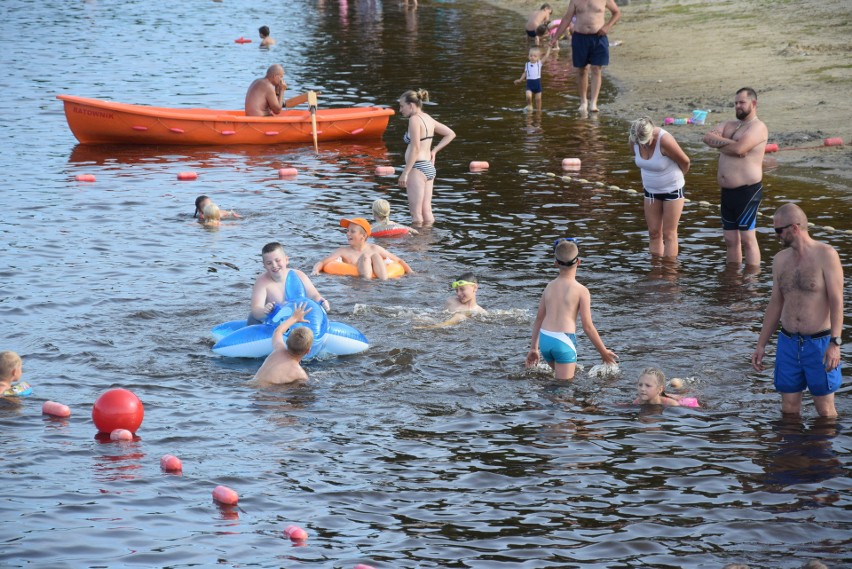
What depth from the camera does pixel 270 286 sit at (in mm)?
12133

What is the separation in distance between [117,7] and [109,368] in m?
43.4

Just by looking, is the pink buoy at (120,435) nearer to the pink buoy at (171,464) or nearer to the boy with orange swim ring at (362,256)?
the pink buoy at (171,464)

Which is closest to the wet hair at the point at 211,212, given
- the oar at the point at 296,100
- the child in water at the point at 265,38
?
the oar at the point at 296,100

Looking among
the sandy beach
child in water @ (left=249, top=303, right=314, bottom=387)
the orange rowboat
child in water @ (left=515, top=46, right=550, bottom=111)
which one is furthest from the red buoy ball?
child in water @ (left=515, top=46, right=550, bottom=111)

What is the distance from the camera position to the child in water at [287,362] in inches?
430

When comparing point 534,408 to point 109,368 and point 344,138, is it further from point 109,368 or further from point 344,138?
point 344,138

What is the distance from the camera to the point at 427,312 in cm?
1332

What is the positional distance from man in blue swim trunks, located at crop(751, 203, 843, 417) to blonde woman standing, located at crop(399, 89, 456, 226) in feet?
26.3

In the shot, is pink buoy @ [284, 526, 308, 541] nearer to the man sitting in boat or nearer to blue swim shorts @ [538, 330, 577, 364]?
blue swim shorts @ [538, 330, 577, 364]

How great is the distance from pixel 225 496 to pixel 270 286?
384 cm

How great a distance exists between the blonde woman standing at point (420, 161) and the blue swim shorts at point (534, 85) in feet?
27.9

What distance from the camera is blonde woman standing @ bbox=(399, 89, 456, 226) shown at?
1680cm

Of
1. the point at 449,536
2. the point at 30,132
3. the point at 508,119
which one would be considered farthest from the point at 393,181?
the point at 449,536

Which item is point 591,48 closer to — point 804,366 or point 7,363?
point 804,366
